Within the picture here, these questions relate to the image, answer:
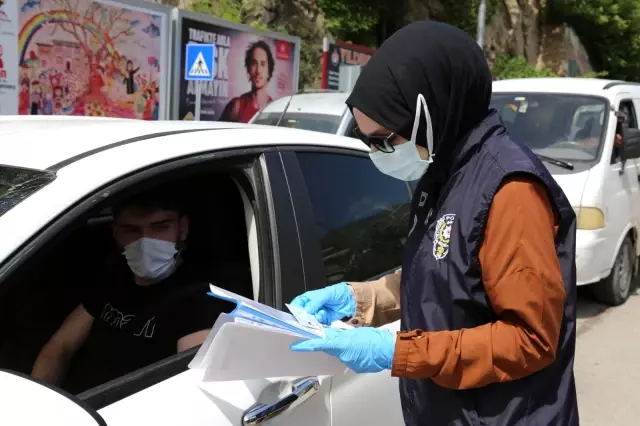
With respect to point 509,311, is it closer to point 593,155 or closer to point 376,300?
point 376,300

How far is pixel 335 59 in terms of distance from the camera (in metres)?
14.7

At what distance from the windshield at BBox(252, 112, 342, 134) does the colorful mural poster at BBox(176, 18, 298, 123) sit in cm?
279

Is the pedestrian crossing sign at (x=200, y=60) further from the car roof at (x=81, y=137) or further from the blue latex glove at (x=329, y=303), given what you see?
the blue latex glove at (x=329, y=303)

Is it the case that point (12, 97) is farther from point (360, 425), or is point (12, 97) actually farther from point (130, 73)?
point (360, 425)

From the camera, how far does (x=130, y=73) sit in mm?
10359

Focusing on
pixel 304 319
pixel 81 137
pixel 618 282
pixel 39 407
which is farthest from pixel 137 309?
pixel 618 282

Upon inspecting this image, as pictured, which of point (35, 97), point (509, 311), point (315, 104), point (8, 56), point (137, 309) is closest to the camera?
point (509, 311)

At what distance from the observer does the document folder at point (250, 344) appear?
1438 mm

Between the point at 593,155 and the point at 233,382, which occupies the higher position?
the point at 593,155

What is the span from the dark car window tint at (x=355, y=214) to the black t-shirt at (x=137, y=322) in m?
0.43

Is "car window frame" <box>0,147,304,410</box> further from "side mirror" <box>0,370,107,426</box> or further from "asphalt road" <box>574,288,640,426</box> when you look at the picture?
"asphalt road" <box>574,288,640,426</box>

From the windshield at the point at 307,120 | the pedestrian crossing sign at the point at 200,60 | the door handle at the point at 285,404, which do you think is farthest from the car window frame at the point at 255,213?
the pedestrian crossing sign at the point at 200,60

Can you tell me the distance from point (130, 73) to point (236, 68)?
2.49m

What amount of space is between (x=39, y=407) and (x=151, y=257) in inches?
45.4
